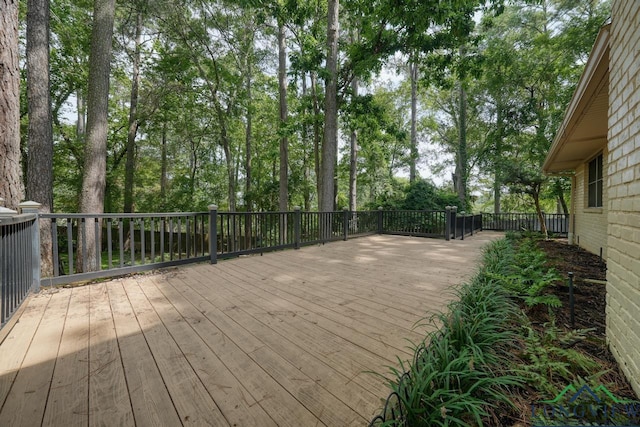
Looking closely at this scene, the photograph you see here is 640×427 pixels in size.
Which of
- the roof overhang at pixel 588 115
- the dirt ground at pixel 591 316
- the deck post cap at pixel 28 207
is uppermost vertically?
the roof overhang at pixel 588 115

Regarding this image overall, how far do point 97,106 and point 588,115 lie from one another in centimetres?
798

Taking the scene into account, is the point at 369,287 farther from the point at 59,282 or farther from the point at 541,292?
the point at 59,282

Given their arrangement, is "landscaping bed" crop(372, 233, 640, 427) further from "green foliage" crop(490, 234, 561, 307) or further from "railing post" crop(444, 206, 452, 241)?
"railing post" crop(444, 206, 452, 241)

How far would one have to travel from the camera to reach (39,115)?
A: 4.92 meters

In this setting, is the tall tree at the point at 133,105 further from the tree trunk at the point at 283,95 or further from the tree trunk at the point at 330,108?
the tree trunk at the point at 330,108

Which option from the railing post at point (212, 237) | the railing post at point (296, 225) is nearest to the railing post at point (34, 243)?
the railing post at point (212, 237)

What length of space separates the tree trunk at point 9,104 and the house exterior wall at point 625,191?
5.68 metres

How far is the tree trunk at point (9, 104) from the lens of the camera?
308 cm

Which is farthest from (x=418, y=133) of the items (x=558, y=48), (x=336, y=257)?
(x=336, y=257)

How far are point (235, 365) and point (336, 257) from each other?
3.43 metres

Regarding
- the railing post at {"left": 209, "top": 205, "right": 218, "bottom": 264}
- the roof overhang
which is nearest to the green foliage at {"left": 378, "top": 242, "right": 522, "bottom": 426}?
the roof overhang

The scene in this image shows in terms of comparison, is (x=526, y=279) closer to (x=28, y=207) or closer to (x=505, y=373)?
(x=505, y=373)

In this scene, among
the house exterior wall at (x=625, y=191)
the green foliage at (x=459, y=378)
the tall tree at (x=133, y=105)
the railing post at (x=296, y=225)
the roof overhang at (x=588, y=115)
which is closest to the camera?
the green foliage at (x=459, y=378)

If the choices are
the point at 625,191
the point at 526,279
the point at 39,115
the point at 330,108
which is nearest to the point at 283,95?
the point at 330,108
